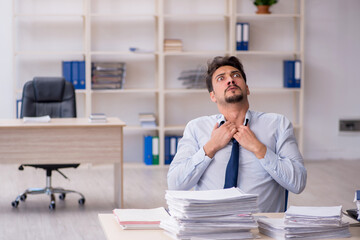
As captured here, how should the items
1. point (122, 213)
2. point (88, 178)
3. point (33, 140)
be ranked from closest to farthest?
point (122, 213) → point (33, 140) → point (88, 178)

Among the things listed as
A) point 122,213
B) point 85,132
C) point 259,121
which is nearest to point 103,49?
point 85,132

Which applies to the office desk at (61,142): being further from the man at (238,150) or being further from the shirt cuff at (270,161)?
the shirt cuff at (270,161)

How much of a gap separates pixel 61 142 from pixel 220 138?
242 cm

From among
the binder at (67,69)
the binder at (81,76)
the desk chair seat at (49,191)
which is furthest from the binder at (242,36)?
the desk chair seat at (49,191)

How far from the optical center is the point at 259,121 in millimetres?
2625

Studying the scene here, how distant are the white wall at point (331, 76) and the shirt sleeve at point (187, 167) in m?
5.14

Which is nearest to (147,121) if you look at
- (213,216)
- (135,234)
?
(135,234)

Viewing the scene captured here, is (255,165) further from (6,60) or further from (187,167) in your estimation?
(6,60)

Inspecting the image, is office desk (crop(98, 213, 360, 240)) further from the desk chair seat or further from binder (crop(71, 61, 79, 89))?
binder (crop(71, 61, 79, 89))

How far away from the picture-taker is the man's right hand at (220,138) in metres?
2.50

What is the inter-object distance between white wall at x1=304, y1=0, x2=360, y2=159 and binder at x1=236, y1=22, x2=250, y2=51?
869mm

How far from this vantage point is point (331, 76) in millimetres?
7520

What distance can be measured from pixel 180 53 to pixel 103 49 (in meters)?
0.92

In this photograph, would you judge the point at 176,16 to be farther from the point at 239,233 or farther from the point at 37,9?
the point at 239,233
